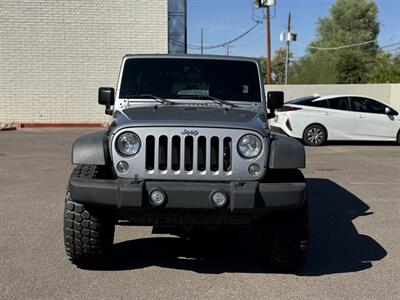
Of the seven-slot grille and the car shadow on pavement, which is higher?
the seven-slot grille

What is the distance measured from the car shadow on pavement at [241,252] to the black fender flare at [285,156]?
105 centimetres

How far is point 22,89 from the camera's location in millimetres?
19844

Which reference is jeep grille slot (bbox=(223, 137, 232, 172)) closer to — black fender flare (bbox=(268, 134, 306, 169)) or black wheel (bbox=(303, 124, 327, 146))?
black fender flare (bbox=(268, 134, 306, 169))

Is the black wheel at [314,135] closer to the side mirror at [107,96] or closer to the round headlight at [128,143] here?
the side mirror at [107,96]

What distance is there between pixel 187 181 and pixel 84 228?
0.98m

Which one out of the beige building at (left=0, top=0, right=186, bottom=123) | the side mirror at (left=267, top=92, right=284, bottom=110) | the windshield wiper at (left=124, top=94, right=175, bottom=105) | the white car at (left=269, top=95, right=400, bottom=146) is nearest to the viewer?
the windshield wiper at (left=124, top=94, right=175, bottom=105)

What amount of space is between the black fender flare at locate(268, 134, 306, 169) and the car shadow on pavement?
105 centimetres

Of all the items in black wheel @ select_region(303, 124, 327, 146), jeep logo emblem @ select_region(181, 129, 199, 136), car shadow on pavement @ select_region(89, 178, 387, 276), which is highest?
jeep logo emblem @ select_region(181, 129, 199, 136)

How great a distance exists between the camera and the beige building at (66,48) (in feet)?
64.3

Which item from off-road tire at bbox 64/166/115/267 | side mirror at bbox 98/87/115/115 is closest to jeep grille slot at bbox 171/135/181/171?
off-road tire at bbox 64/166/115/267

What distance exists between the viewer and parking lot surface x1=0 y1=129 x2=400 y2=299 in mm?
4238

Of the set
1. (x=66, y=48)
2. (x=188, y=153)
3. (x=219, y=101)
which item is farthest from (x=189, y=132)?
(x=66, y=48)

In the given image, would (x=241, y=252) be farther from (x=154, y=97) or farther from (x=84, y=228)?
(x=154, y=97)

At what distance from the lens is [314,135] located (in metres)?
14.9
